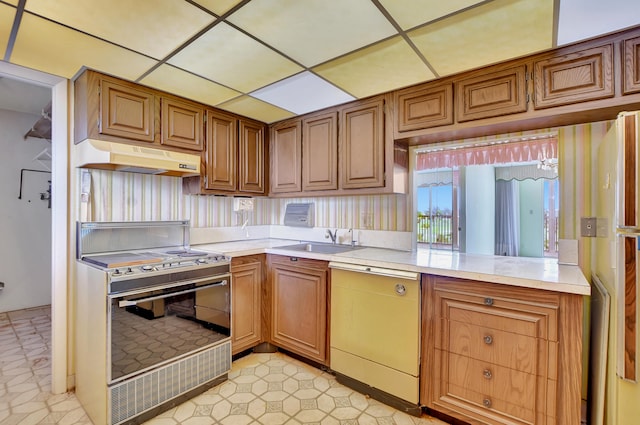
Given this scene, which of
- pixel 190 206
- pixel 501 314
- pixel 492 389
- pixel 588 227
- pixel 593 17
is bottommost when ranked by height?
pixel 492 389

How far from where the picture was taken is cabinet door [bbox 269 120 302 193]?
3006 millimetres

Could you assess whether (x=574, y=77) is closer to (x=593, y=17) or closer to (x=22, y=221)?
(x=593, y=17)

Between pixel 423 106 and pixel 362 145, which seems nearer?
pixel 423 106

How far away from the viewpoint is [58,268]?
2.17 metres

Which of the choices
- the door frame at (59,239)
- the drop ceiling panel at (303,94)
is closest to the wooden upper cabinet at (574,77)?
the drop ceiling panel at (303,94)

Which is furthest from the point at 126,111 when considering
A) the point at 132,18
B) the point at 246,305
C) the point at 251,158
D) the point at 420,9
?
the point at 420,9

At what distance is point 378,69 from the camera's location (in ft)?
6.53

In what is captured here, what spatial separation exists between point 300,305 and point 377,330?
0.72m

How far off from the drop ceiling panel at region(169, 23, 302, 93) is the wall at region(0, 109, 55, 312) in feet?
10.9

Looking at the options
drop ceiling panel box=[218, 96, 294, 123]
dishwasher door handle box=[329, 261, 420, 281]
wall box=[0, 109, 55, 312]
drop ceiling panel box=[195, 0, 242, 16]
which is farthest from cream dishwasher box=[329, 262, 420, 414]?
wall box=[0, 109, 55, 312]

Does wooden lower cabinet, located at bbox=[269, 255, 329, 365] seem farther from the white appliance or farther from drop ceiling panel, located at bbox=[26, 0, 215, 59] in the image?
drop ceiling panel, located at bbox=[26, 0, 215, 59]

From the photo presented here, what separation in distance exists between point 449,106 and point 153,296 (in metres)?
2.35

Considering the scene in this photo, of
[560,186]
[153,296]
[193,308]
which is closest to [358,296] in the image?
[193,308]

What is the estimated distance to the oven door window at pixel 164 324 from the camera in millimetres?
1759
